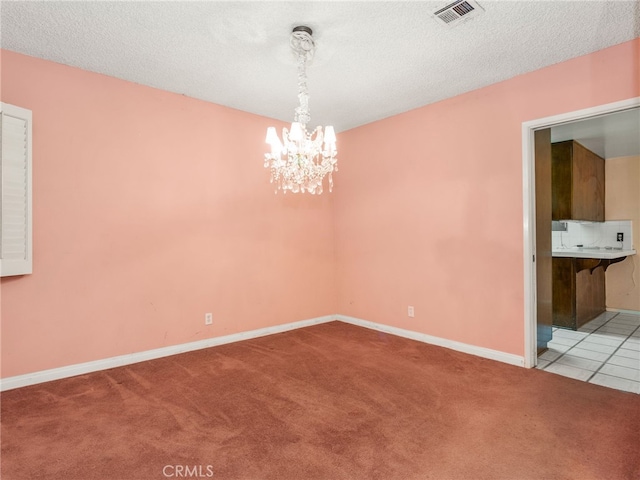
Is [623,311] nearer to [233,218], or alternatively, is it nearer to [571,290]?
[571,290]

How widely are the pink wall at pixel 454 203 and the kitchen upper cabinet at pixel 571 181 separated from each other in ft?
6.61

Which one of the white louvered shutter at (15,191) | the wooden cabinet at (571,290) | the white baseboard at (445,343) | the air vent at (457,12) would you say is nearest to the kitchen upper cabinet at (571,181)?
the wooden cabinet at (571,290)

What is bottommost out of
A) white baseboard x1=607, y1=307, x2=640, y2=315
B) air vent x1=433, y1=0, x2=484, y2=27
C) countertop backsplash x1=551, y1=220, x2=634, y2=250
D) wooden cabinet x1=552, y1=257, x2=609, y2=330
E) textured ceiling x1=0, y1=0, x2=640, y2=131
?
white baseboard x1=607, y1=307, x2=640, y2=315

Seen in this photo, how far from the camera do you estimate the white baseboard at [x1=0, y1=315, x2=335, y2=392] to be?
2674mm

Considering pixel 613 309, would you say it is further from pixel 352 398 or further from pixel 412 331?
pixel 352 398

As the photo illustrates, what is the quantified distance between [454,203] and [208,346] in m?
3.01

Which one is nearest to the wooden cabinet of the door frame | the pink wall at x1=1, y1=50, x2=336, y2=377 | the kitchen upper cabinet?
the kitchen upper cabinet

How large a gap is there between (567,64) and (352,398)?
317 cm

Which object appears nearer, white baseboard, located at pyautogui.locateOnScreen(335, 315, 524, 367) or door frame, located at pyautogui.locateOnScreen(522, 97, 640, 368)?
door frame, located at pyautogui.locateOnScreen(522, 97, 640, 368)

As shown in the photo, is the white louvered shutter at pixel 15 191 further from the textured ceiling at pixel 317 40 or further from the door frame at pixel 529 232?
the door frame at pixel 529 232

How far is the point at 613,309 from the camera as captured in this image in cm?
536

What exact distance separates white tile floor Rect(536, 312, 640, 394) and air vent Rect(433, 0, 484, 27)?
113 inches

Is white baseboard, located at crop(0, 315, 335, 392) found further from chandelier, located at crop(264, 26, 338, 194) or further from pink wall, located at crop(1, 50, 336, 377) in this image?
chandelier, located at crop(264, 26, 338, 194)

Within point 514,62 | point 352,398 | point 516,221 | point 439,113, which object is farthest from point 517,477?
point 439,113
